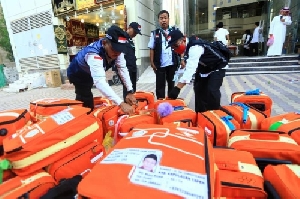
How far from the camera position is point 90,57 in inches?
73.4

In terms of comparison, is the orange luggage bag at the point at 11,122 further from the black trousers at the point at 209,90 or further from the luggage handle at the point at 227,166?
the black trousers at the point at 209,90

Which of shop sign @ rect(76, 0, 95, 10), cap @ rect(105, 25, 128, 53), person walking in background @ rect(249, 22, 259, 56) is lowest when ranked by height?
cap @ rect(105, 25, 128, 53)

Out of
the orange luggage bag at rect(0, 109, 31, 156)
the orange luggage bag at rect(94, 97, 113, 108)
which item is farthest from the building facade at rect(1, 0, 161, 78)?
the orange luggage bag at rect(0, 109, 31, 156)

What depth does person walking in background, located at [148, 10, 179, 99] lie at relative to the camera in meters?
3.45

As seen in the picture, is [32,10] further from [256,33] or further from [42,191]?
[42,191]

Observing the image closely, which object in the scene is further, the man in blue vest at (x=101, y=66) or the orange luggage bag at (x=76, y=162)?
the man in blue vest at (x=101, y=66)

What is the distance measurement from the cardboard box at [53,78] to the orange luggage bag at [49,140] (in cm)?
858

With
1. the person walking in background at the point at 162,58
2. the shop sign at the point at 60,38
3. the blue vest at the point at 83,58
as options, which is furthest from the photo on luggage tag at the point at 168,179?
the shop sign at the point at 60,38

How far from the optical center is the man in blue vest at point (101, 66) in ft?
5.87

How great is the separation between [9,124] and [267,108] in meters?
2.25

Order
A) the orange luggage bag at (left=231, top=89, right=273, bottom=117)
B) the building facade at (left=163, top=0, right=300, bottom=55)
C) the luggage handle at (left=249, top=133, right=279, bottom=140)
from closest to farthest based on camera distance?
1. the luggage handle at (left=249, top=133, right=279, bottom=140)
2. the orange luggage bag at (left=231, top=89, right=273, bottom=117)
3. the building facade at (left=163, top=0, right=300, bottom=55)

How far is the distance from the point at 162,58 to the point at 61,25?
7.29 metres

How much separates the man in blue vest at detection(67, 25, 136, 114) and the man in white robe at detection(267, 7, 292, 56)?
283 inches

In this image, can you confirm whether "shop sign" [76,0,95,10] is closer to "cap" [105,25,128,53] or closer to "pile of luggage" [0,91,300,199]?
"cap" [105,25,128,53]
